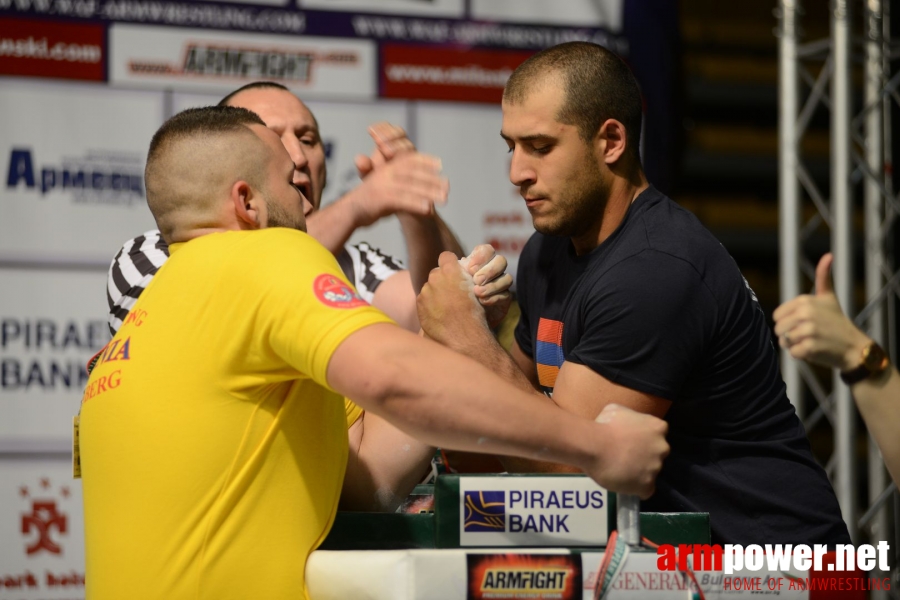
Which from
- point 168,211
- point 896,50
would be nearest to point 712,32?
point 896,50

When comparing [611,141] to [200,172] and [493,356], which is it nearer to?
[493,356]

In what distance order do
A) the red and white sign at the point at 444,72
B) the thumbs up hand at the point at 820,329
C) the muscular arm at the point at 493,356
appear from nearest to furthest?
the thumbs up hand at the point at 820,329 → the muscular arm at the point at 493,356 → the red and white sign at the point at 444,72

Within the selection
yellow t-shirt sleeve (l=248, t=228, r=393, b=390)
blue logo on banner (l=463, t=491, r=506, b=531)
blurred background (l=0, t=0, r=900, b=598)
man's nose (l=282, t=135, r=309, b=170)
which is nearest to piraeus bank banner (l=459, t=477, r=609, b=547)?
blue logo on banner (l=463, t=491, r=506, b=531)

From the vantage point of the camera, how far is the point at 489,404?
3.89ft

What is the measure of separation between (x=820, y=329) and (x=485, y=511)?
61 centimetres

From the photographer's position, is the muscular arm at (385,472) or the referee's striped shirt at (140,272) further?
the referee's striped shirt at (140,272)

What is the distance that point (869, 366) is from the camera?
1.57 meters

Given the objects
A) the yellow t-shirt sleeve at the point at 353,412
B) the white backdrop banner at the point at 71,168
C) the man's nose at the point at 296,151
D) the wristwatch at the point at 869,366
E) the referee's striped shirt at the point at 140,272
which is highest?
the white backdrop banner at the point at 71,168

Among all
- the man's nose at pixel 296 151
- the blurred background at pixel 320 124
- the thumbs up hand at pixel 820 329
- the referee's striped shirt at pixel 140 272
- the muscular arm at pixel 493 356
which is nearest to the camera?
the thumbs up hand at pixel 820 329

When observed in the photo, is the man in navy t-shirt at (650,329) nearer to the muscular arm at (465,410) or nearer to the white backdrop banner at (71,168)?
the muscular arm at (465,410)

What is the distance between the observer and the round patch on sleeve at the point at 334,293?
120 centimetres

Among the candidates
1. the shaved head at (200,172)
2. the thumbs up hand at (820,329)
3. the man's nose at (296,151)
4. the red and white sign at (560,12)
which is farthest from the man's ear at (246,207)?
the red and white sign at (560,12)

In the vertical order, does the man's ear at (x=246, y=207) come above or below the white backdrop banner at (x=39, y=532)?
above

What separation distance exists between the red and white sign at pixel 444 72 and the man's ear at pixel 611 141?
7.29 ft
